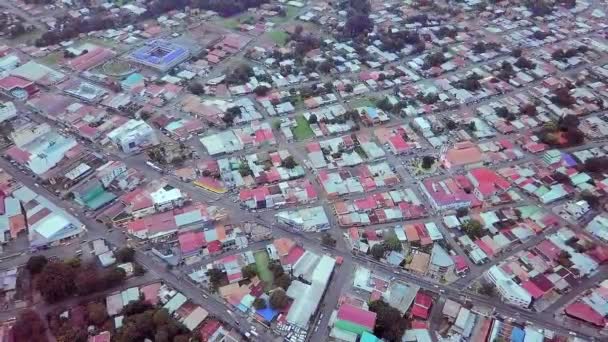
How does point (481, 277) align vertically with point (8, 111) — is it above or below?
below

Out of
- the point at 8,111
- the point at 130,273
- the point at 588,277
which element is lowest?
the point at 588,277

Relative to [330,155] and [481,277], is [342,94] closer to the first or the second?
[330,155]

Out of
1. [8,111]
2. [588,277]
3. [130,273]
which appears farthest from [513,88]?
[8,111]

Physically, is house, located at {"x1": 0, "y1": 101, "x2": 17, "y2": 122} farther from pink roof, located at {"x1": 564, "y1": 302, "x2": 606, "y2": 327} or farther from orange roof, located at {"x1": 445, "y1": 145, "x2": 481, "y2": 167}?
pink roof, located at {"x1": 564, "y1": 302, "x2": 606, "y2": 327}

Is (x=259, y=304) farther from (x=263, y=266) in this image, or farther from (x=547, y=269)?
(x=547, y=269)

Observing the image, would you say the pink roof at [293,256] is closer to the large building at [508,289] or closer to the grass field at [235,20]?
the large building at [508,289]
